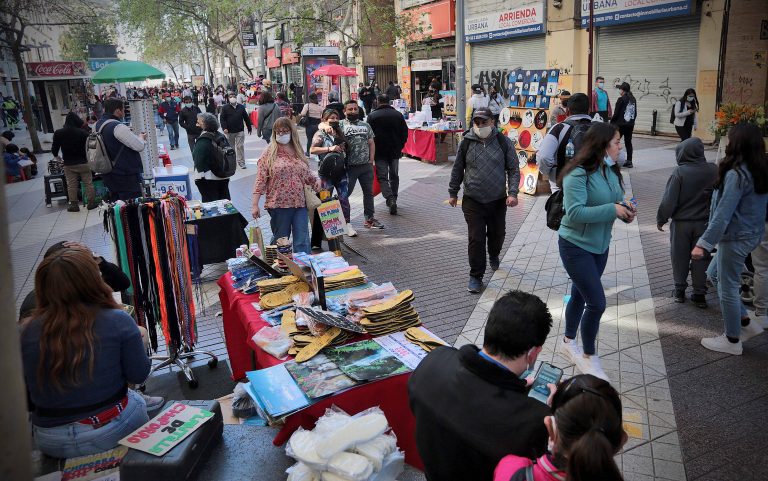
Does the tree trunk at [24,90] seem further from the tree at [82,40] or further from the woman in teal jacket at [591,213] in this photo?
the tree at [82,40]

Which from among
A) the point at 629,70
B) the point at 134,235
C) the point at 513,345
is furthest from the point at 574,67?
the point at 513,345

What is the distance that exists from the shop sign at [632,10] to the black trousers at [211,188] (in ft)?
43.4

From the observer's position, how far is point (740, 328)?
189 inches

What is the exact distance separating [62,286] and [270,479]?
1372mm

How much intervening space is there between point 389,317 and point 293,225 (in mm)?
3429

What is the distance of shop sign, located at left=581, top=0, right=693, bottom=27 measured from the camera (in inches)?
604

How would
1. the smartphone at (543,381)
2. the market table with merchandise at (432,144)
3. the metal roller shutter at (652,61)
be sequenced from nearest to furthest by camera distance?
the smartphone at (543,381)
the market table with merchandise at (432,144)
the metal roller shutter at (652,61)

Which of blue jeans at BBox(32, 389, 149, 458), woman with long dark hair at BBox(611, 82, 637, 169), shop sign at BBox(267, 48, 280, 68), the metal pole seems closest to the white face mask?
blue jeans at BBox(32, 389, 149, 458)

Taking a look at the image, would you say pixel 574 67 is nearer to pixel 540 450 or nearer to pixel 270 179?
pixel 270 179

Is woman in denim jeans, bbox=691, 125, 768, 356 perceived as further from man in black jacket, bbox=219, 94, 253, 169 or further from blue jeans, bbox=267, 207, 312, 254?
man in black jacket, bbox=219, 94, 253, 169

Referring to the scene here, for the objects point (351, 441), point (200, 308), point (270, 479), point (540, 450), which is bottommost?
point (200, 308)

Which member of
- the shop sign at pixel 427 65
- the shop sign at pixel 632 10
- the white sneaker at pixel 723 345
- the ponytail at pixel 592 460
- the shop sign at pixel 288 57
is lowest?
the white sneaker at pixel 723 345

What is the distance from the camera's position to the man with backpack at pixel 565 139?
19.3 feet

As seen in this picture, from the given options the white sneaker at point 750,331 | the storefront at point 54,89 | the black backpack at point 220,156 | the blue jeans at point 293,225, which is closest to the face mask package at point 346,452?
the white sneaker at point 750,331
